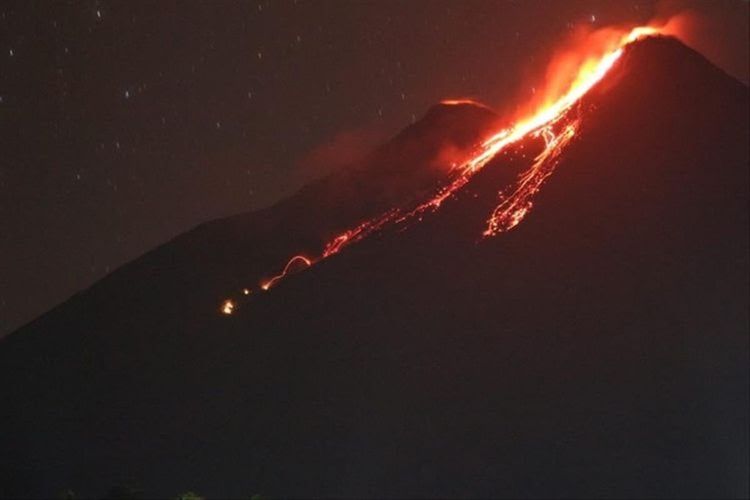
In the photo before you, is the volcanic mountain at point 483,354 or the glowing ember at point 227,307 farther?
the glowing ember at point 227,307

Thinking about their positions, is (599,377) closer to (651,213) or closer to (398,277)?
(651,213)

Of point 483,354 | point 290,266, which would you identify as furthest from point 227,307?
point 483,354

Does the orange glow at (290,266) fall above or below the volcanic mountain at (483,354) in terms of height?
above

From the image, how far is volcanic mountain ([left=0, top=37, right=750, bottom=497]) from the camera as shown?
1839cm

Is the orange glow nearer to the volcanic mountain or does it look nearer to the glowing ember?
A: the volcanic mountain

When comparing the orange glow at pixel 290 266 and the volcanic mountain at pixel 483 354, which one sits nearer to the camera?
the volcanic mountain at pixel 483 354

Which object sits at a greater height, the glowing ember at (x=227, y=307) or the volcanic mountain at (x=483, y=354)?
the glowing ember at (x=227, y=307)

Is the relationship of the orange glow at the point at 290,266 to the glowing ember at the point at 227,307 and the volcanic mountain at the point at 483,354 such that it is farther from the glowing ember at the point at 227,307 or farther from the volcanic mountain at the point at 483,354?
the glowing ember at the point at 227,307

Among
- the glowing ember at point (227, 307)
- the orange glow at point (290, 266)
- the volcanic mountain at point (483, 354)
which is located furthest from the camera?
the orange glow at point (290, 266)

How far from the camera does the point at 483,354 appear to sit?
74.0 ft

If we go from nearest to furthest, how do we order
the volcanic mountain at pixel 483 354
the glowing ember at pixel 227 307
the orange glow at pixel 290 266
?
the volcanic mountain at pixel 483 354 → the glowing ember at pixel 227 307 → the orange glow at pixel 290 266

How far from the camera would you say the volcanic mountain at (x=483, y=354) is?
18391 millimetres

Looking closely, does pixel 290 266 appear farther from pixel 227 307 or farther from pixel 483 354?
pixel 483 354

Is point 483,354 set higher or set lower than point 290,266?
lower
